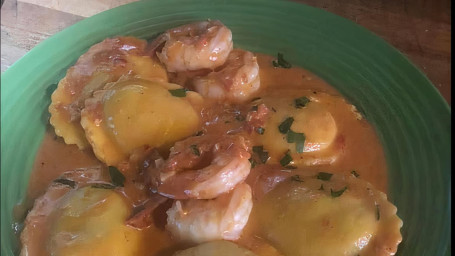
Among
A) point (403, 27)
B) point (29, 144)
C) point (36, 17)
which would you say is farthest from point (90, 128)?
point (403, 27)

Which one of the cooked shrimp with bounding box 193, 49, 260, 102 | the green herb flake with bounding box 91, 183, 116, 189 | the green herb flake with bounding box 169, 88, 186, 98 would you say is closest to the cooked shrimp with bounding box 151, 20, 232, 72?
the cooked shrimp with bounding box 193, 49, 260, 102

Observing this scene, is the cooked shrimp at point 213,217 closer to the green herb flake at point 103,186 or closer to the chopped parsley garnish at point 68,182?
the green herb flake at point 103,186

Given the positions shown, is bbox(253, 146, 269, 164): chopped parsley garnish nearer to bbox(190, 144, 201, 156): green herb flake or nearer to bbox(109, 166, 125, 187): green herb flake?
bbox(190, 144, 201, 156): green herb flake

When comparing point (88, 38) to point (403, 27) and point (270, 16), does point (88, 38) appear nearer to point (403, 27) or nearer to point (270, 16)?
point (270, 16)

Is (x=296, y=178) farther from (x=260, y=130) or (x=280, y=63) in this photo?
(x=280, y=63)

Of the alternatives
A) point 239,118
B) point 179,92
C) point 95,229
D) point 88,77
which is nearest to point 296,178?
point 239,118

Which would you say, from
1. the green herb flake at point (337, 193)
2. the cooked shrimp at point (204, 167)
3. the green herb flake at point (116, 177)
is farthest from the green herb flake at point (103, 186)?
the green herb flake at point (337, 193)

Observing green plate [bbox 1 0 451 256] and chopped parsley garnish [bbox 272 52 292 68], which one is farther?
chopped parsley garnish [bbox 272 52 292 68]
